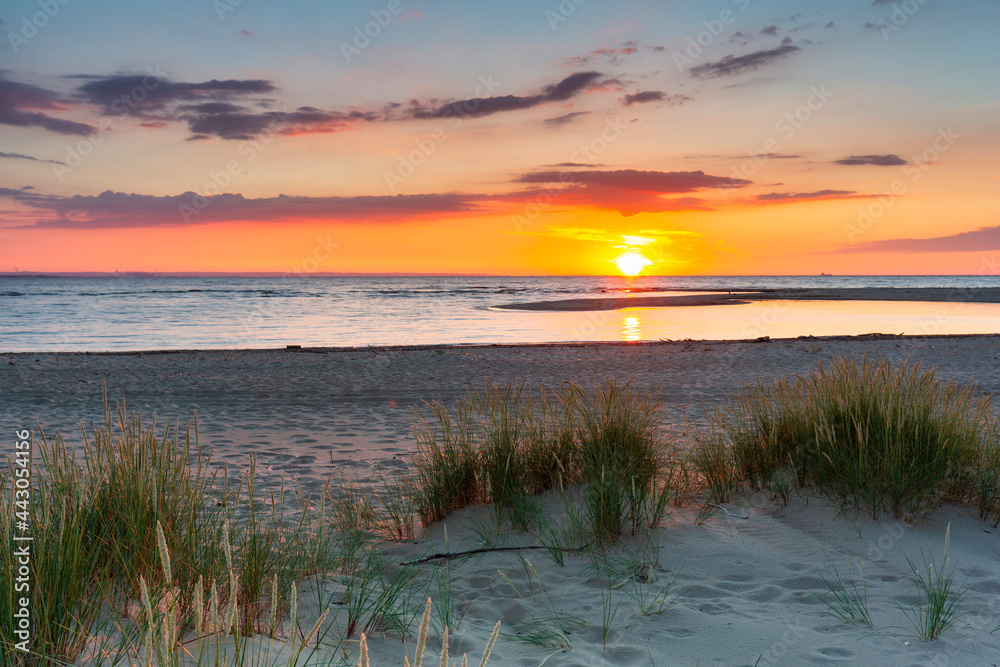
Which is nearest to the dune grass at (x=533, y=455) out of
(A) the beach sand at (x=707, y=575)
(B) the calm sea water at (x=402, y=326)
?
(A) the beach sand at (x=707, y=575)

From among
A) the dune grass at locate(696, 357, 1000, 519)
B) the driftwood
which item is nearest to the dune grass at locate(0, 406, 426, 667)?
the driftwood

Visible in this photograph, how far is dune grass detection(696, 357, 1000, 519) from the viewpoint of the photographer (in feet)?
13.4

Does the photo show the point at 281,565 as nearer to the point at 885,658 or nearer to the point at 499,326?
the point at 885,658

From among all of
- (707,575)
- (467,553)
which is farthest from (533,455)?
(707,575)

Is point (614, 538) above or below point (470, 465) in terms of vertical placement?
below

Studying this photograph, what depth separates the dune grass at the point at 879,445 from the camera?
13.4 feet

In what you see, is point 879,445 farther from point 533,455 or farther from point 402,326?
point 402,326

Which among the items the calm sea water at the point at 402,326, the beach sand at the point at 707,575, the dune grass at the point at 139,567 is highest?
the calm sea water at the point at 402,326

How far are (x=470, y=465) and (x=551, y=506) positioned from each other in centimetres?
64

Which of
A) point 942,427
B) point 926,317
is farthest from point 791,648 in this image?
point 926,317

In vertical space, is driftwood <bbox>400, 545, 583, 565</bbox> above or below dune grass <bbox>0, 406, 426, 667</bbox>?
below

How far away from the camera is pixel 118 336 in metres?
23.1

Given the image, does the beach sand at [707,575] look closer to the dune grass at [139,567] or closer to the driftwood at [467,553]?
the driftwood at [467,553]

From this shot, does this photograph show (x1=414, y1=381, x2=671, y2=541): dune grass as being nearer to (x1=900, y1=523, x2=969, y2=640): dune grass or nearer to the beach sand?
the beach sand
